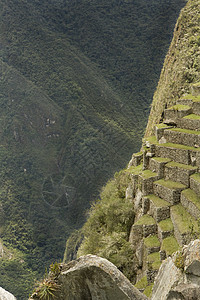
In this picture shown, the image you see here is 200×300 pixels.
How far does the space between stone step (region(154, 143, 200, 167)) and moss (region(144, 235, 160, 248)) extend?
11.6ft

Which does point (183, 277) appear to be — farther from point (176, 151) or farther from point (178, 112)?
point (178, 112)

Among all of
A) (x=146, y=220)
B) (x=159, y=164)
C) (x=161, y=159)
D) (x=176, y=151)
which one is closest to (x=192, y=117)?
(x=176, y=151)

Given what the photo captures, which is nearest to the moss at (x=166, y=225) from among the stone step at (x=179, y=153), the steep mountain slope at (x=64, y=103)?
the stone step at (x=179, y=153)

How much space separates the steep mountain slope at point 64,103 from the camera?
244 feet

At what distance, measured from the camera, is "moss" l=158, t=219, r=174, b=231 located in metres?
13.3

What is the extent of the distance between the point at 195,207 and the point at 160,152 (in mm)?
4823

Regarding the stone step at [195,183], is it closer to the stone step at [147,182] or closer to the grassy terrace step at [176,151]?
the grassy terrace step at [176,151]

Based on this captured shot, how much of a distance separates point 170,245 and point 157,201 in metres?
2.66

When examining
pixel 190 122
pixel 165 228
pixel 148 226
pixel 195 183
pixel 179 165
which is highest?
pixel 190 122

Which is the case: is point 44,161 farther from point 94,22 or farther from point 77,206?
point 94,22

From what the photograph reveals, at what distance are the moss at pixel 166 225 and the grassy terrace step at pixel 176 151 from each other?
109 inches

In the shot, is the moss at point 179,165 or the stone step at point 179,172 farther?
the moss at point 179,165

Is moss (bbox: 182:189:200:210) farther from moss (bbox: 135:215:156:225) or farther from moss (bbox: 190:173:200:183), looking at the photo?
moss (bbox: 135:215:156:225)

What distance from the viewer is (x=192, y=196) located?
13.2 metres
